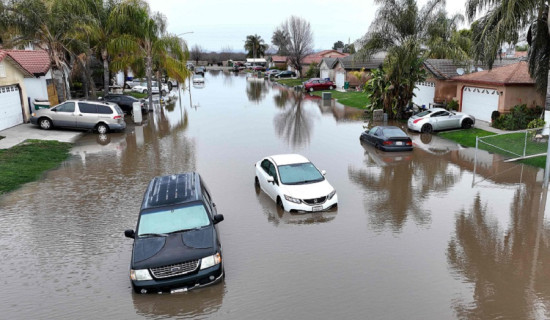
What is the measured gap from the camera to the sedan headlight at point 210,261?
8484 millimetres

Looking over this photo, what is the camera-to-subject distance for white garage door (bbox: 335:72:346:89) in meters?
59.2

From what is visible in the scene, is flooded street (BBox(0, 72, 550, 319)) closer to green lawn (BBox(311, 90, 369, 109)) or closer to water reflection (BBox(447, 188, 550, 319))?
water reflection (BBox(447, 188, 550, 319))

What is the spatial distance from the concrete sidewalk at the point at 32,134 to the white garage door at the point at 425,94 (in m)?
25.3

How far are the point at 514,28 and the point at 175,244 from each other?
19.5 meters

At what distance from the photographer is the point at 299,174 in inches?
537

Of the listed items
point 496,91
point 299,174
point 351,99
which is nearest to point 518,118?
point 496,91

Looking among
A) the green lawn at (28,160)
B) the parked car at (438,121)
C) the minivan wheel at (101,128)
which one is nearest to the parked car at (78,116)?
the minivan wheel at (101,128)

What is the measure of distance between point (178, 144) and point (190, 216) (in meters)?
14.2

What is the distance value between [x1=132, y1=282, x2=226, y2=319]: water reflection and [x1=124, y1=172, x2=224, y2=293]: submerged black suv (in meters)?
0.17

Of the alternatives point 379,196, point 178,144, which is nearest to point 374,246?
point 379,196

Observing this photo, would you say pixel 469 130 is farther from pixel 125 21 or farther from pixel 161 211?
pixel 125 21

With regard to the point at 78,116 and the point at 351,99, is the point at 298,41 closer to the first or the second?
the point at 351,99

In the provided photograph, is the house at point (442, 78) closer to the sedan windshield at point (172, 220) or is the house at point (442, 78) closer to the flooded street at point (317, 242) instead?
the flooded street at point (317, 242)

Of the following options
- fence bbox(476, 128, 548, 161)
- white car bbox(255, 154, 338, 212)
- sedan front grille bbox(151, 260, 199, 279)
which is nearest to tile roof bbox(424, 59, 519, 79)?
fence bbox(476, 128, 548, 161)
